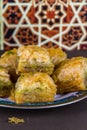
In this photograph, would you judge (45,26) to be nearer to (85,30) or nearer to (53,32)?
(53,32)

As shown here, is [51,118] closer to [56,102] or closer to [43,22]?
[56,102]

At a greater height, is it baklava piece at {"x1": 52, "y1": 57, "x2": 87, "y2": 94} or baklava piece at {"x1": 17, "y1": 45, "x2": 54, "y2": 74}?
baklava piece at {"x1": 17, "y1": 45, "x2": 54, "y2": 74}

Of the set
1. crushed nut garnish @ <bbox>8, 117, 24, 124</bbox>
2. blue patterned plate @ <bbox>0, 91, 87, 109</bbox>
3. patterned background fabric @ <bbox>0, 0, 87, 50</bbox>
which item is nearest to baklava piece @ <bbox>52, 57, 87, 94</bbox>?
blue patterned plate @ <bbox>0, 91, 87, 109</bbox>

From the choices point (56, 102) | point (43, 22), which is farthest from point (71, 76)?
point (43, 22)

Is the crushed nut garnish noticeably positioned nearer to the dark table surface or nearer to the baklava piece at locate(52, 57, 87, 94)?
the dark table surface

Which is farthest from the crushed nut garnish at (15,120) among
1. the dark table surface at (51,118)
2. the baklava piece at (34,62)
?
the baklava piece at (34,62)

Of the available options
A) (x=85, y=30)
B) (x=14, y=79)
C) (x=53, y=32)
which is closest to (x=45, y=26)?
(x=53, y=32)
